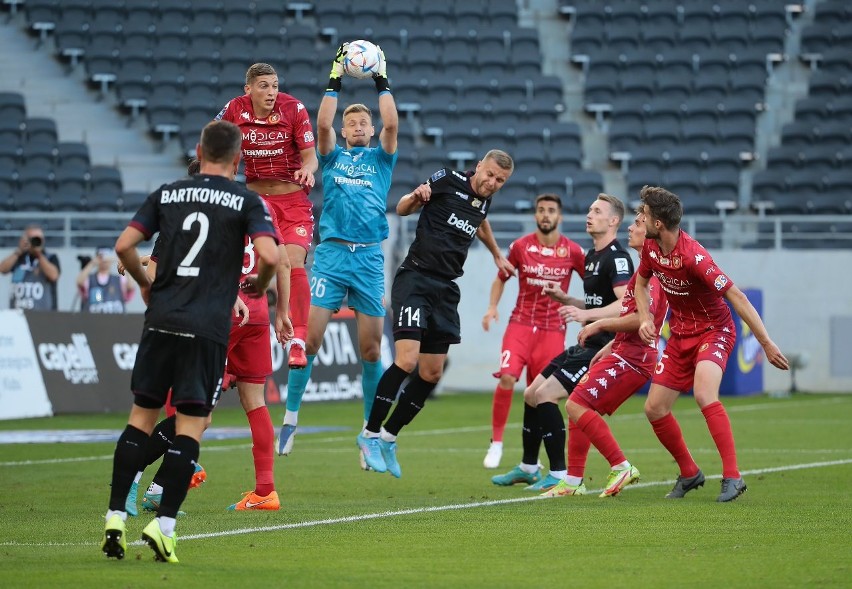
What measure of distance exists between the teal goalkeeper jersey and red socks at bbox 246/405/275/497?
2.43 metres

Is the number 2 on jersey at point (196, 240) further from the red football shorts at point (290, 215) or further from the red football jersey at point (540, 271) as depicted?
the red football jersey at point (540, 271)

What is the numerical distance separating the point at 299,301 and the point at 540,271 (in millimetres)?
2809

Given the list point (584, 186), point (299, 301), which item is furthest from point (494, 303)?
point (584, 186)

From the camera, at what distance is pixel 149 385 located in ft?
23.5

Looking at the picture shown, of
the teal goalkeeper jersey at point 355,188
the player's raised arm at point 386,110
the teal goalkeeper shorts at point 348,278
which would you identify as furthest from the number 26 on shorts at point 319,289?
the player's raised arm at point 386,110

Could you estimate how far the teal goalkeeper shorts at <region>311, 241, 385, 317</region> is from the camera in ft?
37.9

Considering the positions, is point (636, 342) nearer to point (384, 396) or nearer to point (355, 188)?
point (384, 396)

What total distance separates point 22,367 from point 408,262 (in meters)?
8.55

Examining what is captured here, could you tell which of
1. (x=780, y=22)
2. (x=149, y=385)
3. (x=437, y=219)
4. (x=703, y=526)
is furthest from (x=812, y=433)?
(x=780, y=22)

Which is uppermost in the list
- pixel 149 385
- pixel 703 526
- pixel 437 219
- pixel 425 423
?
pixel 437 219

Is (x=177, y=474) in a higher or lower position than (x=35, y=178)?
lower

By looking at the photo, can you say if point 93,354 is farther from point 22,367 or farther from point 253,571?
point 253,571

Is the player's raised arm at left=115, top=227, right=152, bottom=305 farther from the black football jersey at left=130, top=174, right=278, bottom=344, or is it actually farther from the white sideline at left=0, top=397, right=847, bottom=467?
the white sideline at left=0, top=397, right=847, bottom=467

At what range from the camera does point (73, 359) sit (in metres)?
19.1
